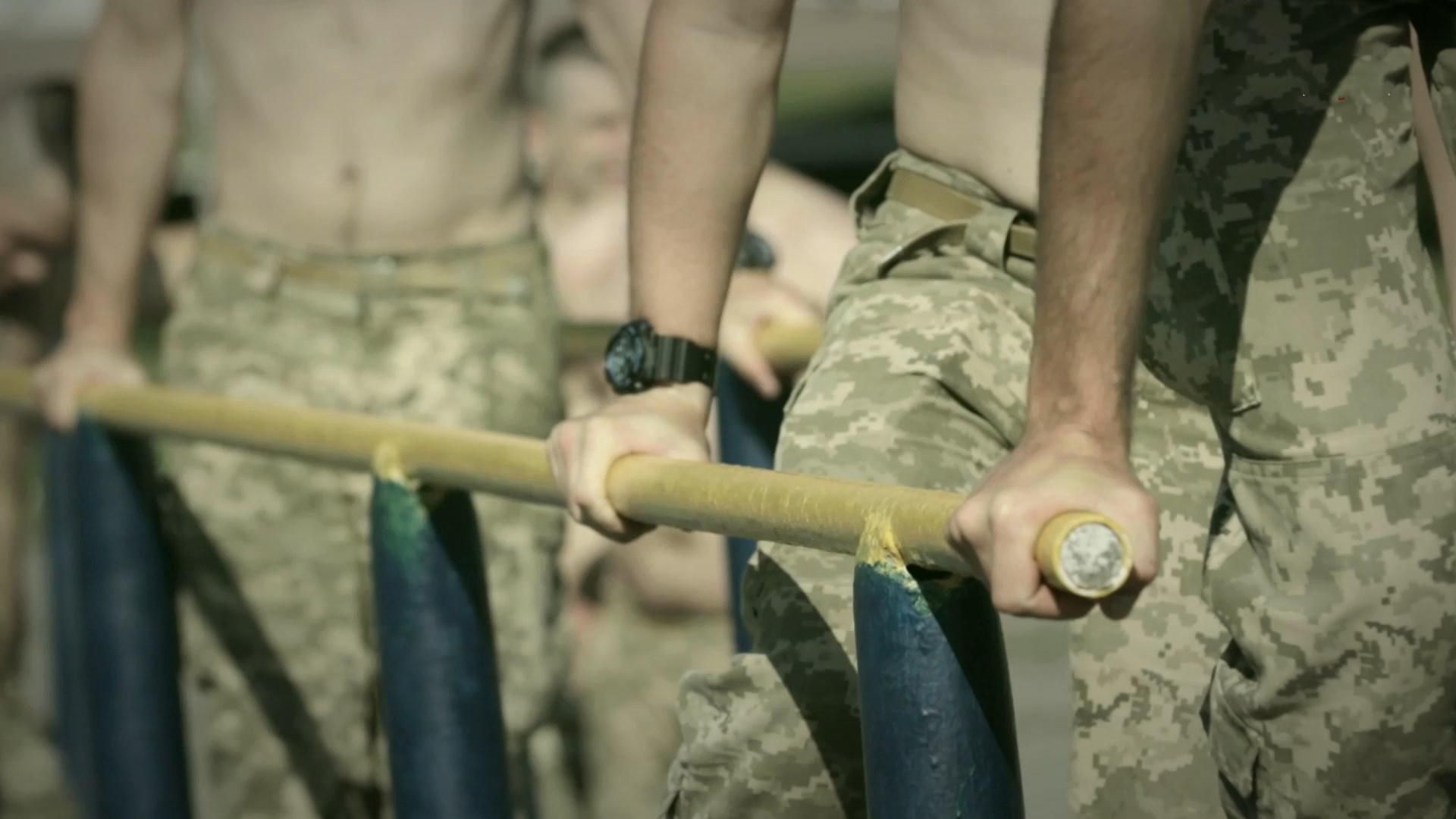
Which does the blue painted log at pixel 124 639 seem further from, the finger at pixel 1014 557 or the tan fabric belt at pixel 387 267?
the finger at pixel 1014 557

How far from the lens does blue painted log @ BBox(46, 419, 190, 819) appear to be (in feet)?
11.8

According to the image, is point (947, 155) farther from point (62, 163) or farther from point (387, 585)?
point (62, 163)

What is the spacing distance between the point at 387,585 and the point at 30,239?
2737mm

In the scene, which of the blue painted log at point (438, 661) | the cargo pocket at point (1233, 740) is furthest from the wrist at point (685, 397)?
the cargo pocket at point (1233, 740)

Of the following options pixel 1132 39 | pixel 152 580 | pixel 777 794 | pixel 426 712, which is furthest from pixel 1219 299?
pixel 152 580

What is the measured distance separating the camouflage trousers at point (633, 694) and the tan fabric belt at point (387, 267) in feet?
5.52

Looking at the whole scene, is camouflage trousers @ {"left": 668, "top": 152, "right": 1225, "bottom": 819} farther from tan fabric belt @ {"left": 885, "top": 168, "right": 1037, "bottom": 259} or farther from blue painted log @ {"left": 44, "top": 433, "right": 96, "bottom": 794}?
blue painted log @ {"left": 44, "top": 433, "right": 96, "bottom": 794}

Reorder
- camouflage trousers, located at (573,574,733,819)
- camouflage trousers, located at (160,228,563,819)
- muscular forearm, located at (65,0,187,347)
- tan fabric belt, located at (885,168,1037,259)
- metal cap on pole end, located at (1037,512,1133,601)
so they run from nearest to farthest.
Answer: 1. metal cap on pole end, located at (1037,512,1133,601)
2. tan fabric belt, located at (885,168,1037,259)
3. camouflage trousers, located at (160,228,563,819)
4. muscular forearm, located at (65,0,187,347)
5. camouflage trousers, located at (573,574,733,819)

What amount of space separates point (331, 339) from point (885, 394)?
1.90 meters

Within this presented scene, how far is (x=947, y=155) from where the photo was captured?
2354mm

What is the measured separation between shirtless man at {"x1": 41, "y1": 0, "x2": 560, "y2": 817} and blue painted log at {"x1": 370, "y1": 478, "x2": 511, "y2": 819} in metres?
1.05

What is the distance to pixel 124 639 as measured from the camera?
365 cm

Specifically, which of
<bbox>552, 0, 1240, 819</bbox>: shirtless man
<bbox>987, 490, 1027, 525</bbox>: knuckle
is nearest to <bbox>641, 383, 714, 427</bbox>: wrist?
<bbox>552, 0, 1240, 819</bbox>: shirtless man

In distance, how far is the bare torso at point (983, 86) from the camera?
7.52ft
